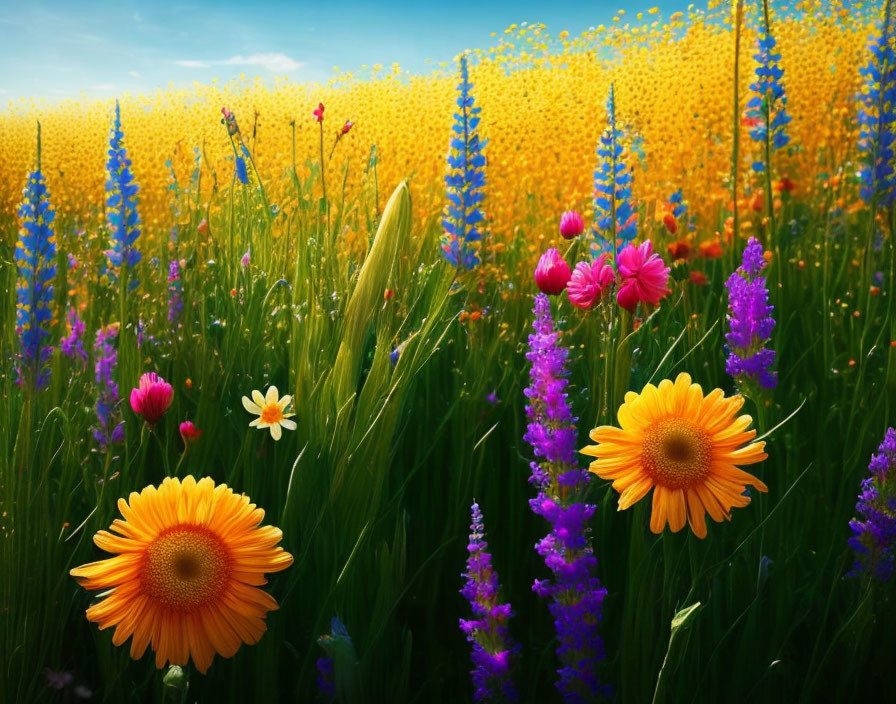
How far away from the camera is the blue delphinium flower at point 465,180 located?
234 centimetres

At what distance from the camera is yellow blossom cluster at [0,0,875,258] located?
4469 millimetres

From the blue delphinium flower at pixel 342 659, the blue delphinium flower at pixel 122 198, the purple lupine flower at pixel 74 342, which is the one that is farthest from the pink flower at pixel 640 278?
the blue delphinium flower at pixel 122 198

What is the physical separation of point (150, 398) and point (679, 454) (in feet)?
2.22

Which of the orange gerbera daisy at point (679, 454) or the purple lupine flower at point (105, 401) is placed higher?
the purple lupine flower at point (105, 401)

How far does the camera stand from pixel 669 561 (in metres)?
0.82

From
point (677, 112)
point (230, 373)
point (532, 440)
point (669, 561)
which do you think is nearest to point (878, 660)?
point (669, 561)

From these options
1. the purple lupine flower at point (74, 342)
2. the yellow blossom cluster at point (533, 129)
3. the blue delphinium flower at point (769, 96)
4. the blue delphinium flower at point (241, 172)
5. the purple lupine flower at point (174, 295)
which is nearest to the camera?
the purple lupine flower at point (74, 342)

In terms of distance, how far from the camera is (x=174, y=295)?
66.5 inches

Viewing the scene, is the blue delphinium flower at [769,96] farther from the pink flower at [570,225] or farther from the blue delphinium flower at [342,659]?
the blue delphinium flower at [342,659]

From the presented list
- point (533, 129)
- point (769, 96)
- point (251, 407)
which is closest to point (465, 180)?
point (769, 96)

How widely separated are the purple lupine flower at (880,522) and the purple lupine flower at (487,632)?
42 cm

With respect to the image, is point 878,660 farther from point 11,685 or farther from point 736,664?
point 11,685

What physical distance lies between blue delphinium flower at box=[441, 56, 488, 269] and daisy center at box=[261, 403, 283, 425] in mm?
1225

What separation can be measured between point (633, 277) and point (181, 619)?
62 cm
